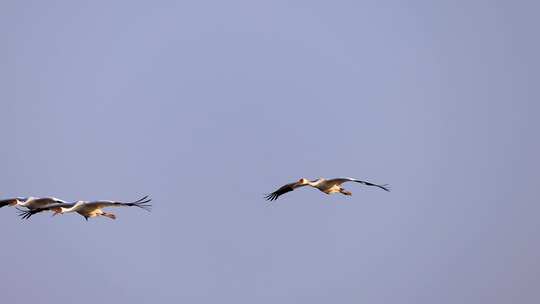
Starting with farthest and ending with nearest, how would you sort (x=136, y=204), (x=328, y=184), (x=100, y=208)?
(x=328, y=184)
(x=100, y=208)
(x=136, y=204)

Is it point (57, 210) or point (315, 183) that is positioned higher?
point (315, 183)

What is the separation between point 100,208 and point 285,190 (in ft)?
25.9

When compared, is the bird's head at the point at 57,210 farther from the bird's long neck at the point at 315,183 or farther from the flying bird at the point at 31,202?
the bird's long neck at the point at 315,183

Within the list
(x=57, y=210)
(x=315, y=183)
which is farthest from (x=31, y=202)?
(x=315, y=183)

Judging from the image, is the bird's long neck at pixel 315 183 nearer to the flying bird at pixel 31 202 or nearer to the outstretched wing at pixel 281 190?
the outstretched wing at pixel 281 190

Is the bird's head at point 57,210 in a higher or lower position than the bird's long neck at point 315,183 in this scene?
lower

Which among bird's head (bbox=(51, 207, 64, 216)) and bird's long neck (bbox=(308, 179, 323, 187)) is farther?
bird's long neck (bbox=(308, 179, 323, 187))

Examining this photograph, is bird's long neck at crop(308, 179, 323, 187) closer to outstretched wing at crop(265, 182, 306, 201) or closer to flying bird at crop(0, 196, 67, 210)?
outstretched wing at crop(265, 182, 306, 201)

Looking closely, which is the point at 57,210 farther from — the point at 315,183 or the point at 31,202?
the point at 315,183

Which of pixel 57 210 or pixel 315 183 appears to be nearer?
pixel 57 210

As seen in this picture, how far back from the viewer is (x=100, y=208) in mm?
43438

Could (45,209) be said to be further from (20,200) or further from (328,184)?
(328,184)

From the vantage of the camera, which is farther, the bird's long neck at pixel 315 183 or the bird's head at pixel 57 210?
the bird's long neck at pixel 315 183

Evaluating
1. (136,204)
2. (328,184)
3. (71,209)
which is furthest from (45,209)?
(328,184)
